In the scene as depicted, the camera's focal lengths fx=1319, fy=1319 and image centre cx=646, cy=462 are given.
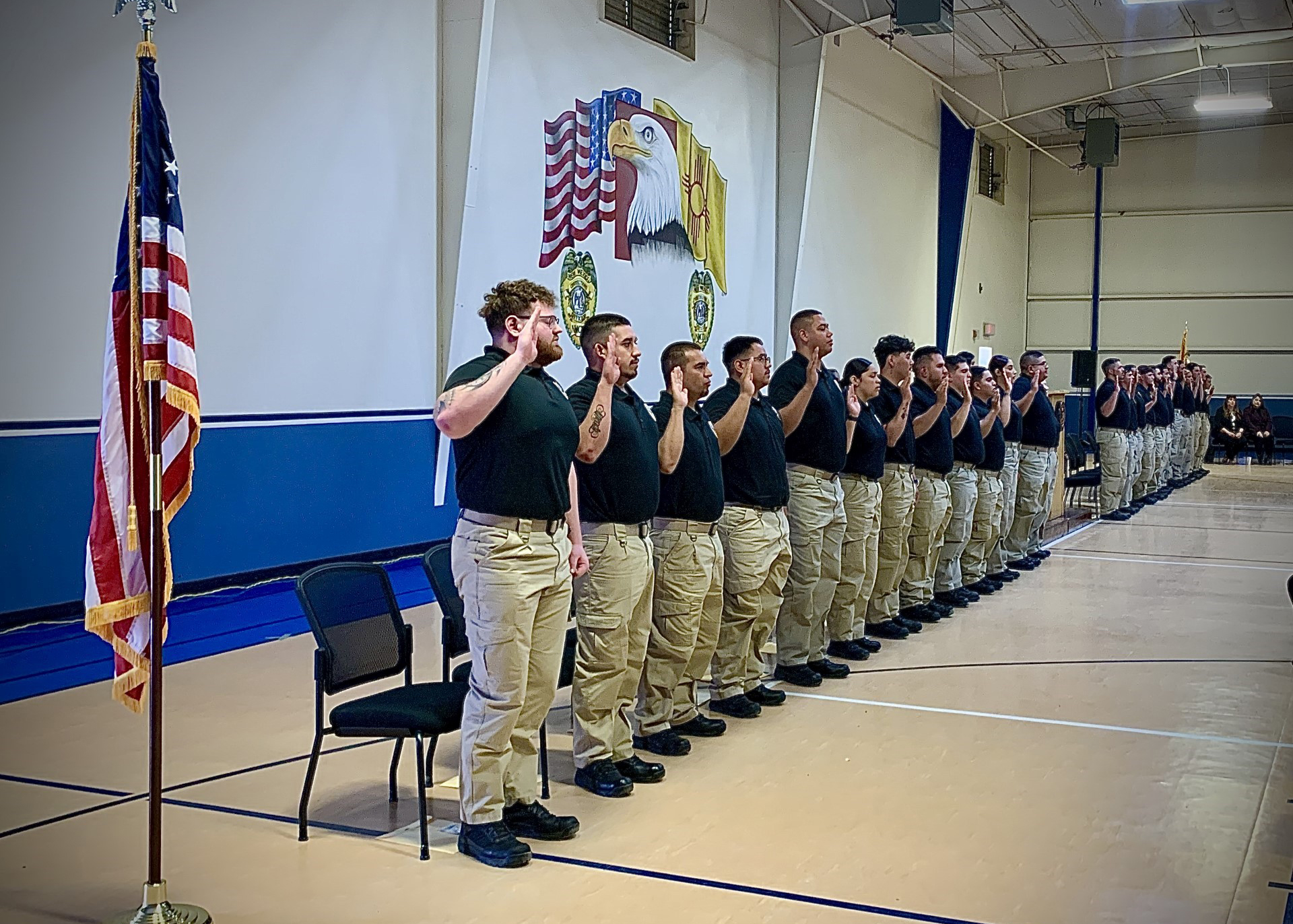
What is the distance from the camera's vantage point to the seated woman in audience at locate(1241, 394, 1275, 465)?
2100cm

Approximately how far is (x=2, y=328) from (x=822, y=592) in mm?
4147

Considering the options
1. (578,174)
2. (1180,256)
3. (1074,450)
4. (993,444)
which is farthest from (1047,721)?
(1180,256)

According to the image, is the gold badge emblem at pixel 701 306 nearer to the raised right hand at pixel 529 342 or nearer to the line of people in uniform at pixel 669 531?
the line of people in uniform at pixel 669 531

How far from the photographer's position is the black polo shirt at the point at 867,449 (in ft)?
22.2

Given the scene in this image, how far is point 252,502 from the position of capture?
25.8 feet

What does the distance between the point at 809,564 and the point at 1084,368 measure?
1168 cm

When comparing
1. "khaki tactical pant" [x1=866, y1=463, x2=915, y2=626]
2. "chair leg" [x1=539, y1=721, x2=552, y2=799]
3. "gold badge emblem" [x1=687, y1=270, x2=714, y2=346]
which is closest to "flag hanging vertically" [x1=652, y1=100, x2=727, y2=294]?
"gold badge emblem" [x1=687, y1=270, x2=714, y2=346]

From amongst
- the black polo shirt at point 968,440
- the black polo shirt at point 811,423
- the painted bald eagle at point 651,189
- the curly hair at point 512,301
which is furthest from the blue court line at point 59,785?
the painted bald eagle at point 651,189

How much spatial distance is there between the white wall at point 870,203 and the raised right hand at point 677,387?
9448 millimetres

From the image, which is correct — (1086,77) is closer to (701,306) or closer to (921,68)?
(921,68)

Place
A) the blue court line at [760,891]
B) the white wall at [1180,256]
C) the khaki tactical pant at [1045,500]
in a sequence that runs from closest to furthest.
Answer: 1. the blue court line at [760,891]
2. the khaki tactical pant at [1045,500]
3. the white wall at [1180,256]

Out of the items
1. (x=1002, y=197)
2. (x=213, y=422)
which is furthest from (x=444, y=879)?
(x=1002, y=197)

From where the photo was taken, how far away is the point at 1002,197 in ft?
73.5

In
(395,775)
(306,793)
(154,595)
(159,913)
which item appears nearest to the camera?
(159,913)
